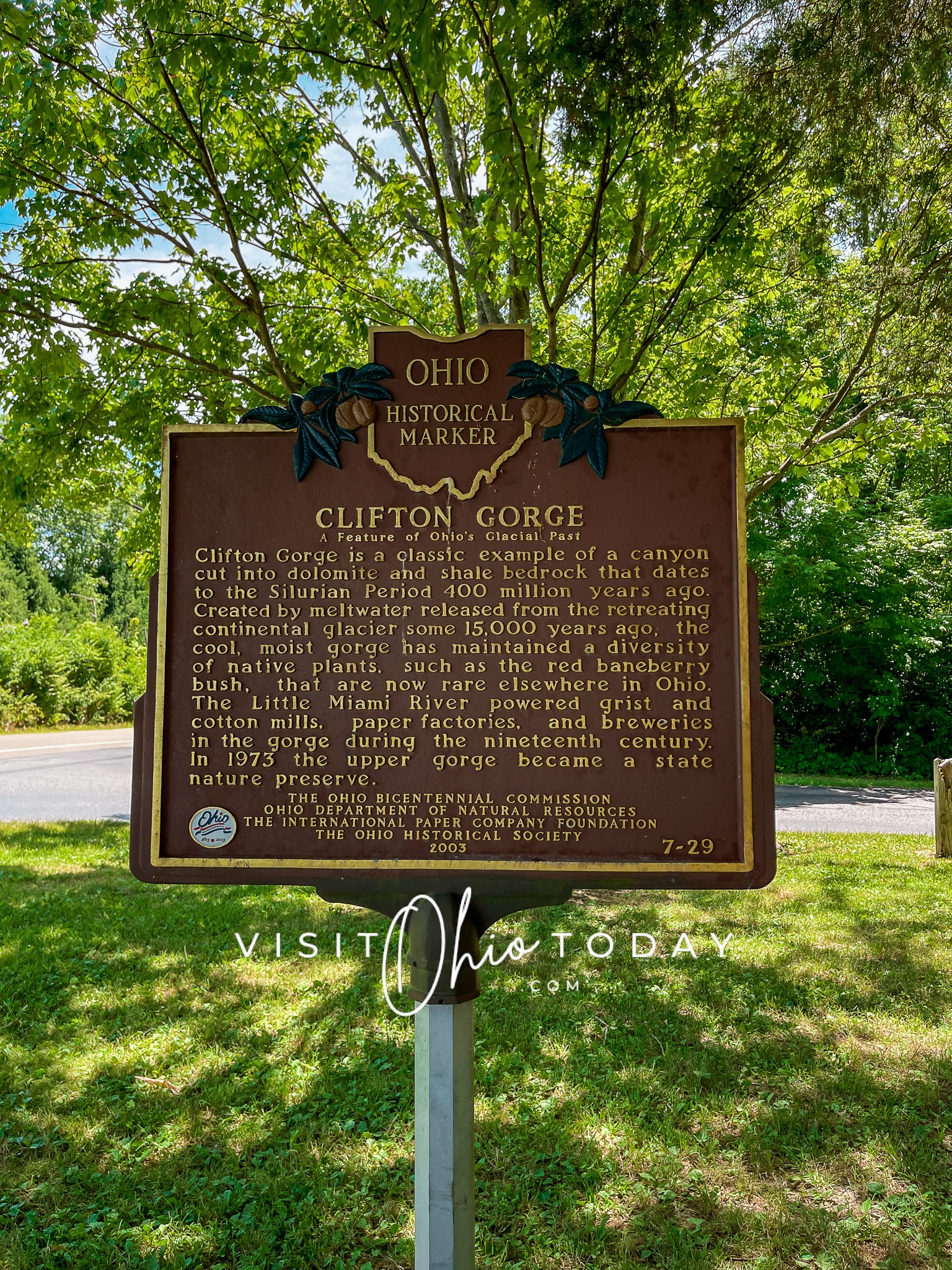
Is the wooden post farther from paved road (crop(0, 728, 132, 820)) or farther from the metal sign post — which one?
paved road (crop(0, 728, 132, 820))

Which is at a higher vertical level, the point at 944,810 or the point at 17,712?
the point at 17,712

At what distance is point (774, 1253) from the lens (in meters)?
2.90

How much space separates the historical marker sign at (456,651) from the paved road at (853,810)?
8699mm

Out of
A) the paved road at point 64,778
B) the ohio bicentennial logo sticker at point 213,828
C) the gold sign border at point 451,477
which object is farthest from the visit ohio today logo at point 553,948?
the paved road at point 64,778

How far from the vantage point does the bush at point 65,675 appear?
2114 cm

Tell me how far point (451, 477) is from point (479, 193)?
13.6ft

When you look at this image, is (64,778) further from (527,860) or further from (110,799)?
(527,860)

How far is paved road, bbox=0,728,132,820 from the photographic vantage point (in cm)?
1091

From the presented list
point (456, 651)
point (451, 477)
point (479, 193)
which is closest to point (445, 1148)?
point (456, 651)

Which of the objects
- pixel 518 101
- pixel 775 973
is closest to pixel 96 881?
pixel 775 973

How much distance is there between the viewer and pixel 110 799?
11930mm

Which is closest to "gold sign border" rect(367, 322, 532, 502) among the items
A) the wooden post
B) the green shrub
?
the wooden post

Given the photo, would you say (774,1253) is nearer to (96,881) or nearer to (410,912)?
(410,912)

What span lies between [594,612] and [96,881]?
6.43 meters
